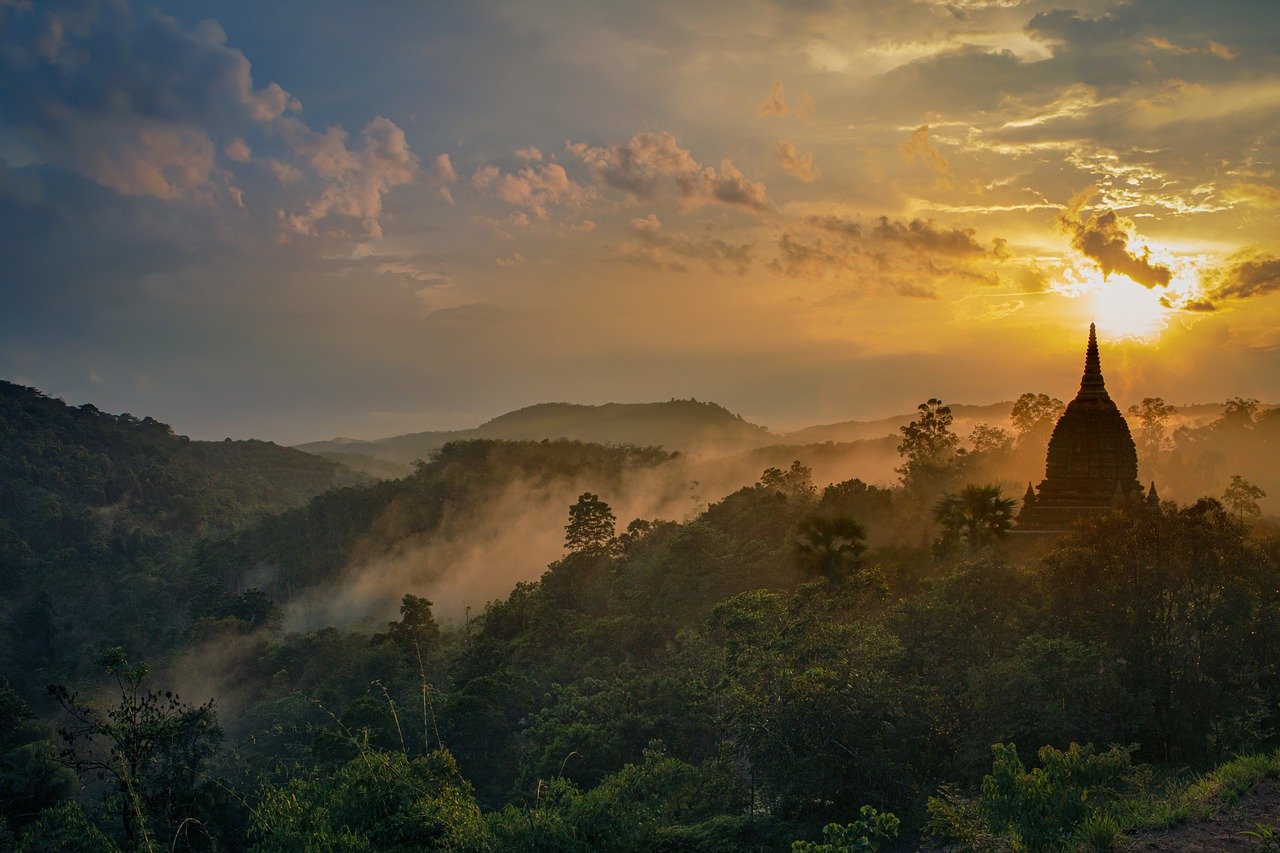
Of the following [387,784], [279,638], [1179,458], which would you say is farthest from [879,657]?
[1179,458]

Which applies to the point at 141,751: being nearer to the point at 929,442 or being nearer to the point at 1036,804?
the point at 1036,804

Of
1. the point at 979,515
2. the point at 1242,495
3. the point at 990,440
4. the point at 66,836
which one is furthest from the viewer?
the point at 990,440

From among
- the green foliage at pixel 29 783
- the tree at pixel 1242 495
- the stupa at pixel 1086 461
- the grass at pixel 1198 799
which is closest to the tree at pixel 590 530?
the stupa at pixel 1086 461

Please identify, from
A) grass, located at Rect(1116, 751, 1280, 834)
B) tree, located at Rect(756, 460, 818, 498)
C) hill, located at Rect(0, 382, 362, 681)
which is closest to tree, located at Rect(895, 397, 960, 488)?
tree, located at Rect(756, 460, 818, 498)

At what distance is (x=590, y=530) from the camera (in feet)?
187

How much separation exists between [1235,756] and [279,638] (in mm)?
63656

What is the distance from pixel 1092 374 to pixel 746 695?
30318 mm

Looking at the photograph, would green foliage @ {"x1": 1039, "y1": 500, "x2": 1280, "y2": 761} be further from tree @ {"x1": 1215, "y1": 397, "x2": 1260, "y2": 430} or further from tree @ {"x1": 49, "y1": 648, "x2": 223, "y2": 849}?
tree @ {"x1": 1215, "y1": 397, "x2": 1260, "y2": 430}

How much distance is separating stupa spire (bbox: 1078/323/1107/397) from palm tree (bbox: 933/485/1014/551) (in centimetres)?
864

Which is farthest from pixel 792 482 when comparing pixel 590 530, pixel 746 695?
pixel 746 695

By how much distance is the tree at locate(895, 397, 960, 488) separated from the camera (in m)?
61.6

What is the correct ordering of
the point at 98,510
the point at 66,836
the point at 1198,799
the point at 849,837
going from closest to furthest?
the point at 849,837, the point at 1198,799, the point at 66,836, the point at 98,510

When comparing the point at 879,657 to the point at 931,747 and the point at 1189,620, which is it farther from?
the point at 1189,620

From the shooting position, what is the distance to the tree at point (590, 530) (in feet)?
186
